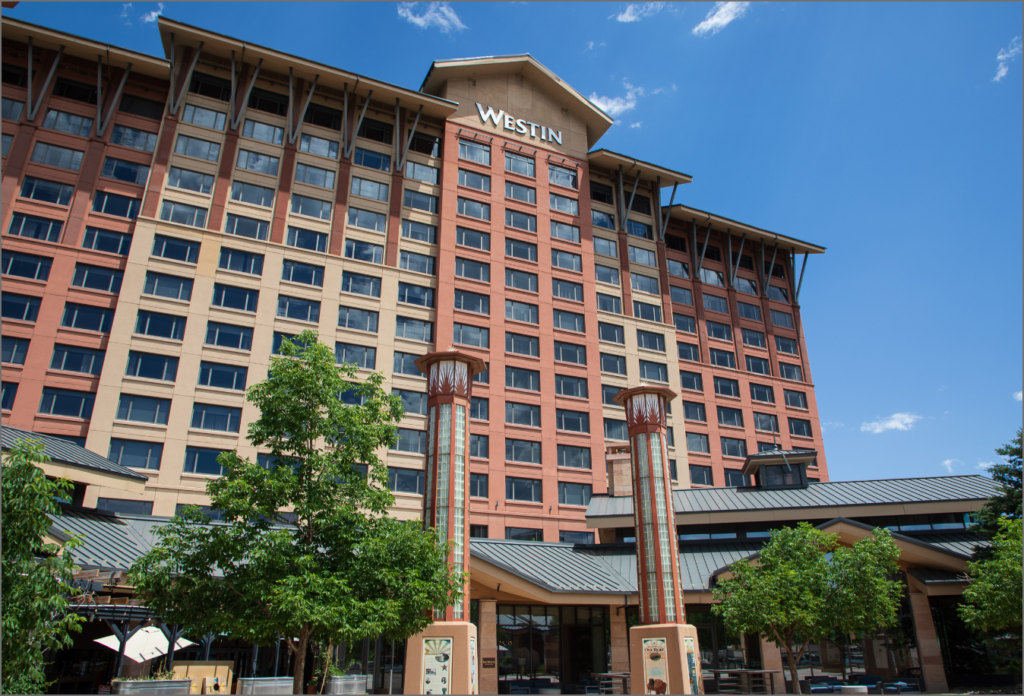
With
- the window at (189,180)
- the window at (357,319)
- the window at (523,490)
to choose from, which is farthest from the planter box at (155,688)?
the window at (189,180)

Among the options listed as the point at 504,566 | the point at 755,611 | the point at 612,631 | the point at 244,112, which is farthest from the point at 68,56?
the point at 755,611

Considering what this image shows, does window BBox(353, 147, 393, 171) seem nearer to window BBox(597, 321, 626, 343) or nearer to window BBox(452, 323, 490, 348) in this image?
window BBox(452, 323, 490, 348)

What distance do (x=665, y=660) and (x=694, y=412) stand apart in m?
38.5

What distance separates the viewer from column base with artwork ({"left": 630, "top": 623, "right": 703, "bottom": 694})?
82.6 ft

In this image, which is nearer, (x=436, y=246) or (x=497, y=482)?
(x=497, y=482)

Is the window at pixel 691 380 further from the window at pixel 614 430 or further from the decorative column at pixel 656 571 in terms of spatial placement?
the decorative column at pixel 656 571

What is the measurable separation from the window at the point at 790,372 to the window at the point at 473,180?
112ft

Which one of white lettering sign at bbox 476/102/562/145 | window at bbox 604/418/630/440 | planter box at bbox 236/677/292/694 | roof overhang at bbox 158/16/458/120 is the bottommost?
planter box at bbox 236/677/292/694

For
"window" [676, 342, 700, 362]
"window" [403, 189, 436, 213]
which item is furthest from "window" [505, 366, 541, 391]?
"window" [676, 342, 700, 362]

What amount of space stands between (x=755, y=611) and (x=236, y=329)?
119 ft

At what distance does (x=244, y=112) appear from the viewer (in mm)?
52375

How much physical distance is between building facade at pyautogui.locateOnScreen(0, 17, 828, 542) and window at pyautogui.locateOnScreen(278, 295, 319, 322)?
200 mm

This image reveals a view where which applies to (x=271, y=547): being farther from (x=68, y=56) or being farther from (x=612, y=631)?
(x=68, y=56)

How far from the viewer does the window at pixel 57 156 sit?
153 feet
